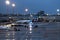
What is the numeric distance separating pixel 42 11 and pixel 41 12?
3.58 m

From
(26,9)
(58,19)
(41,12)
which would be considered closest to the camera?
(26,9)

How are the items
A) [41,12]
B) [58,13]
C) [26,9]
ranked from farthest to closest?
[41,12] → [58,13] → [26,9]

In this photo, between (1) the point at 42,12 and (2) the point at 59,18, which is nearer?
(2) the point at 59,18

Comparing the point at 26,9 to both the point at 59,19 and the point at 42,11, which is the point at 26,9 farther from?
the point at 42,11

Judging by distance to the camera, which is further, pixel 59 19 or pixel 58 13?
pixel 58 13

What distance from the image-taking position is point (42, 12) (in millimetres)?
186000

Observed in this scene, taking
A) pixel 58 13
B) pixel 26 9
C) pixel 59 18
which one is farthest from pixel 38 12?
pixel 26 9

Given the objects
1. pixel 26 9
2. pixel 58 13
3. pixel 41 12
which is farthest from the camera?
pixel 41 12

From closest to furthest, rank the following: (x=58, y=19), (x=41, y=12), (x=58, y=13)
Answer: (x=58, y=19) → (x=58, y=13) → (x=41, y=12)

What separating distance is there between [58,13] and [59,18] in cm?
2356

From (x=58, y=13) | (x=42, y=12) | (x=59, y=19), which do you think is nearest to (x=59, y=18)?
(x=59, y=19)

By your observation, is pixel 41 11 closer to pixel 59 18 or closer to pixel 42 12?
pixel 42 12

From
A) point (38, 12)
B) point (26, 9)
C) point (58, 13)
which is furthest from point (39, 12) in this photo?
point (26, 9)

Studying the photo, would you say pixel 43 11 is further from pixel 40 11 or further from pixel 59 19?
pixel 59 19
